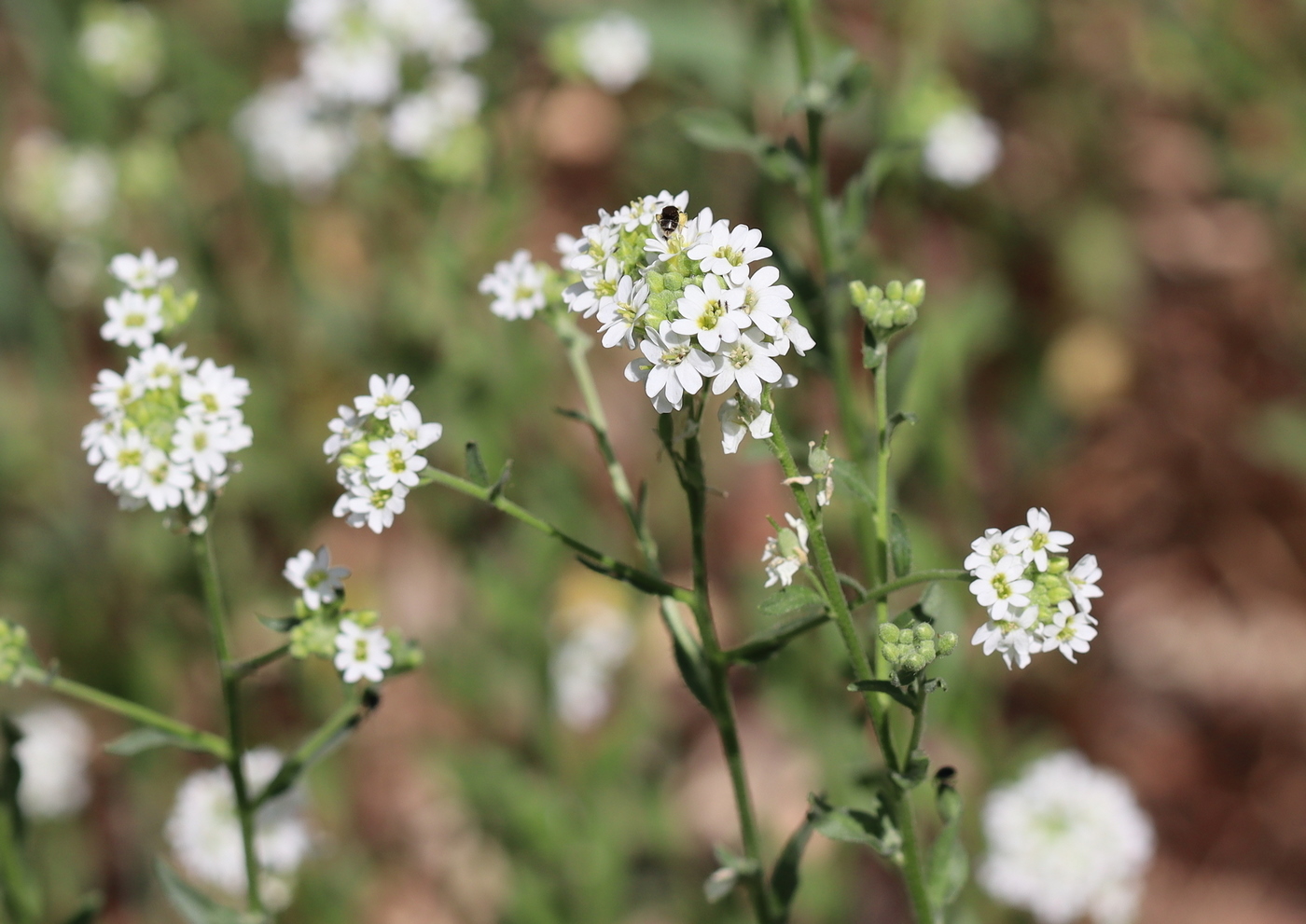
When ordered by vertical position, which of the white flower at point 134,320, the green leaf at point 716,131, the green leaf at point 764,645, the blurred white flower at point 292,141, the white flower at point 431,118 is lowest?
the green leaf at point 764,645

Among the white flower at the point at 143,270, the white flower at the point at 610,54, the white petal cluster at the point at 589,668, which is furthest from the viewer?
the white petal cluster at the point at 589,668

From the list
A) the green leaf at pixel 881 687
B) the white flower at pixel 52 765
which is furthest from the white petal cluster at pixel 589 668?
the green leaf at pixel 881 687

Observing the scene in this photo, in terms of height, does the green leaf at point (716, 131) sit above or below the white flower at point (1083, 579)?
above

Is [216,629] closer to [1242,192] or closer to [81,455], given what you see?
[81,455]

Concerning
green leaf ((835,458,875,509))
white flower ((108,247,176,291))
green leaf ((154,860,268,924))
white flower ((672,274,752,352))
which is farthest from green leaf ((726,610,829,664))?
white flower ((108,247,176,291))

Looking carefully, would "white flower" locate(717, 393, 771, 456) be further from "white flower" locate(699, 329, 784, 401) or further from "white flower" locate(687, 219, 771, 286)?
"white flower" locate(687, 219, 771, 286)

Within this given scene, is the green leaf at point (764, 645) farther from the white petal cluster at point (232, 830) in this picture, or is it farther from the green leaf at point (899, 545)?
the white petal cluster at point (232, 830)

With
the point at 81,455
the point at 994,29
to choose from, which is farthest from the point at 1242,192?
the point at 81,455
